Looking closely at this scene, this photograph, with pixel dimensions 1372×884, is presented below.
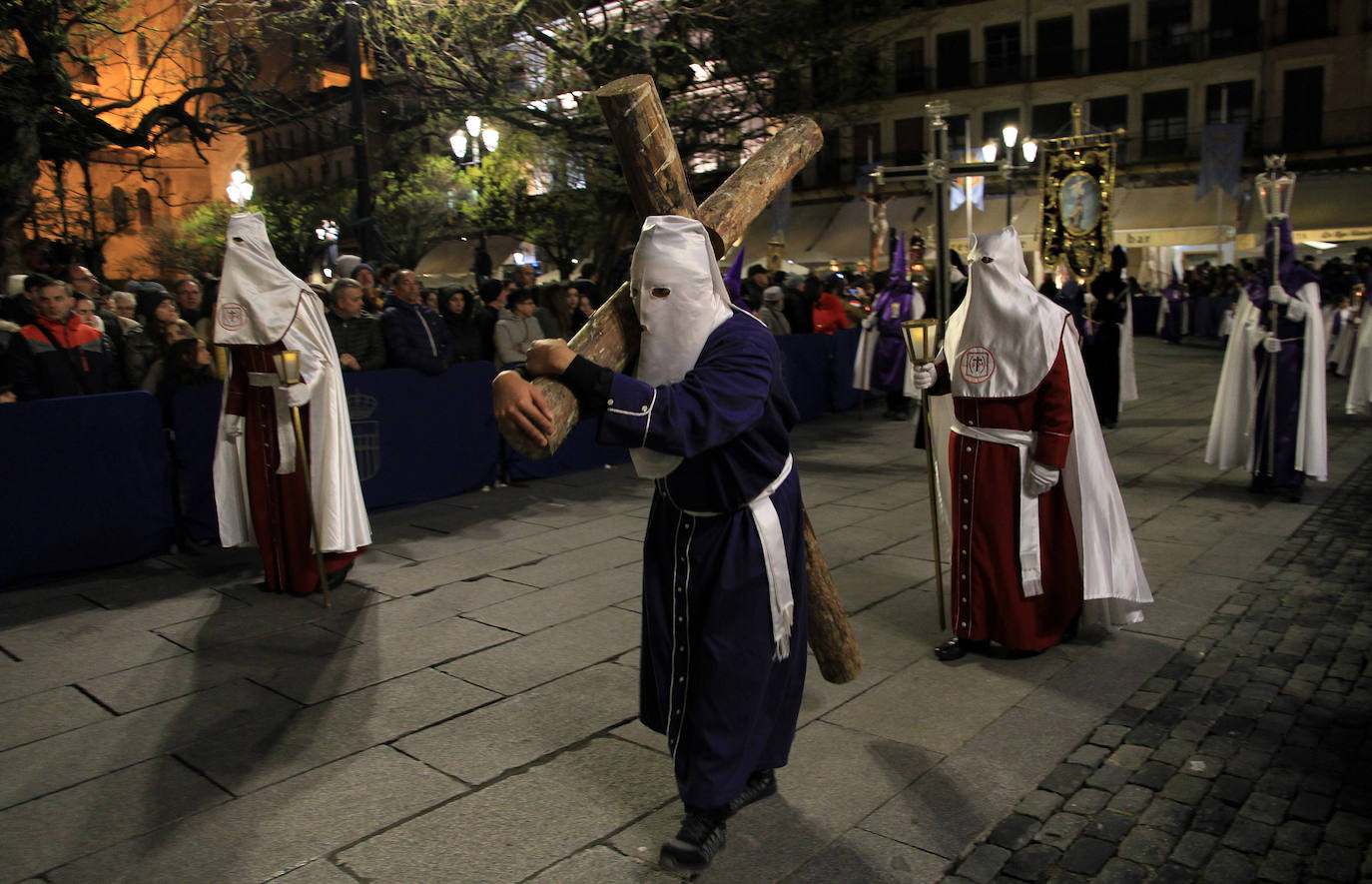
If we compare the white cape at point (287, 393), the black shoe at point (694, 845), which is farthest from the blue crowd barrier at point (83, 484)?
the black shoe at point (694, 845)

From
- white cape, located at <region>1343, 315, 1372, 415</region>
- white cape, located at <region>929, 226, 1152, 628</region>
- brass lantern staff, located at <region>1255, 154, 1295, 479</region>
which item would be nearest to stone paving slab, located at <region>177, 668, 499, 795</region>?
white cape, located at <region>929, 226, 1152, 628</region>

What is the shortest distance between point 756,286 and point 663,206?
29.4ft

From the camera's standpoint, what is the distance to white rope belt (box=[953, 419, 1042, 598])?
428cm

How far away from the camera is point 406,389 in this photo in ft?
25.4

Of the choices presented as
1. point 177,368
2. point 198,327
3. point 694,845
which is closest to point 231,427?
point 177,368

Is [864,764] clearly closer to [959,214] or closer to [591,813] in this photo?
[591,813]

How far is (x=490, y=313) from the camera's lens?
A: 9.07 metres

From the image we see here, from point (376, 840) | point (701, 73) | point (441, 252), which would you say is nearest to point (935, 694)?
point (376, 840)

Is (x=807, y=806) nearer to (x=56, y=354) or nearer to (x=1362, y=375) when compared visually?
(x=56, y=354)

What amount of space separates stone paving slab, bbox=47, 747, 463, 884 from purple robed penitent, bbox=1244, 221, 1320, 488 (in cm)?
660

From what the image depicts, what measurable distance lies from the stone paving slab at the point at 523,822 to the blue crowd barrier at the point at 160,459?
4.14 metres

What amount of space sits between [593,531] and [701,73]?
8.77m

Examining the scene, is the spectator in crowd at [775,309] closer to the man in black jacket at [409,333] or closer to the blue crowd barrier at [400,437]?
the blue crowd barrier at [400,437]

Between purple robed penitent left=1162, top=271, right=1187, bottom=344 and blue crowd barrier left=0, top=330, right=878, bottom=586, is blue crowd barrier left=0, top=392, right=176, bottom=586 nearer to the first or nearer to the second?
blue crowd barrier left=0, top=330, right=878, bottom=586
